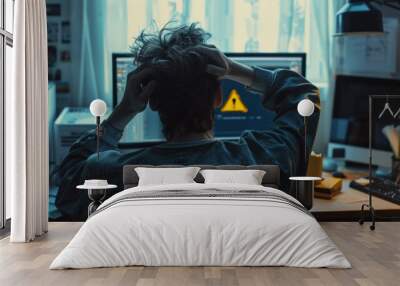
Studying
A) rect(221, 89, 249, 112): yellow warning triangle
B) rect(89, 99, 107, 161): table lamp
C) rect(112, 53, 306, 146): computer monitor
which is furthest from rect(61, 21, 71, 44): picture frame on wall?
rect(221, 89, 249, 112): yellow warning triangle

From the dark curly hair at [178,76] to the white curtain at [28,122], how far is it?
1.30 m

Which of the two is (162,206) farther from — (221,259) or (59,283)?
(59,283)

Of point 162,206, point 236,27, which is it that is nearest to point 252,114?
point 236,27

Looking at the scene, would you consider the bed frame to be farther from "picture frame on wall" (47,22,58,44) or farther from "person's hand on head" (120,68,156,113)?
"picture frame on wall" (47,22,58,44)

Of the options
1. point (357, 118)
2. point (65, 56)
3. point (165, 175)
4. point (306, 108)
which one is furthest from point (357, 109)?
point (65, 56)

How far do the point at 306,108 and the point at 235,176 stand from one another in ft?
3.43

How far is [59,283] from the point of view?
386 cm

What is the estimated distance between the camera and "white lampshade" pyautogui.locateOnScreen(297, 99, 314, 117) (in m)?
6.37

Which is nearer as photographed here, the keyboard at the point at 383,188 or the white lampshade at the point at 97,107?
the white lampshade at the point at 97,107

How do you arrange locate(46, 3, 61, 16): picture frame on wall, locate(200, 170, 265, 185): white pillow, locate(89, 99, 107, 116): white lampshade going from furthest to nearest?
locate(46, 3, 61, 16): picture frame on wall, locate(89, 99, 107, 116): white lampshade, locate(200, 170, 265, 185): white pillow

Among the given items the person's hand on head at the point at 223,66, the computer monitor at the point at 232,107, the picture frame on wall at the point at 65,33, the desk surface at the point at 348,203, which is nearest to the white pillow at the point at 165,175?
the computer monitor at the point at 232,107

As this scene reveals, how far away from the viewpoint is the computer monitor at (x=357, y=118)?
22.2 ft

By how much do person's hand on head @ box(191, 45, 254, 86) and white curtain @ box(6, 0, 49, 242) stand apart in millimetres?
1780

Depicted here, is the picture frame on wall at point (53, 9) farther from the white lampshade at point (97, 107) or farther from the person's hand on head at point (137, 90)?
the white lampshade at point (97, 107)
